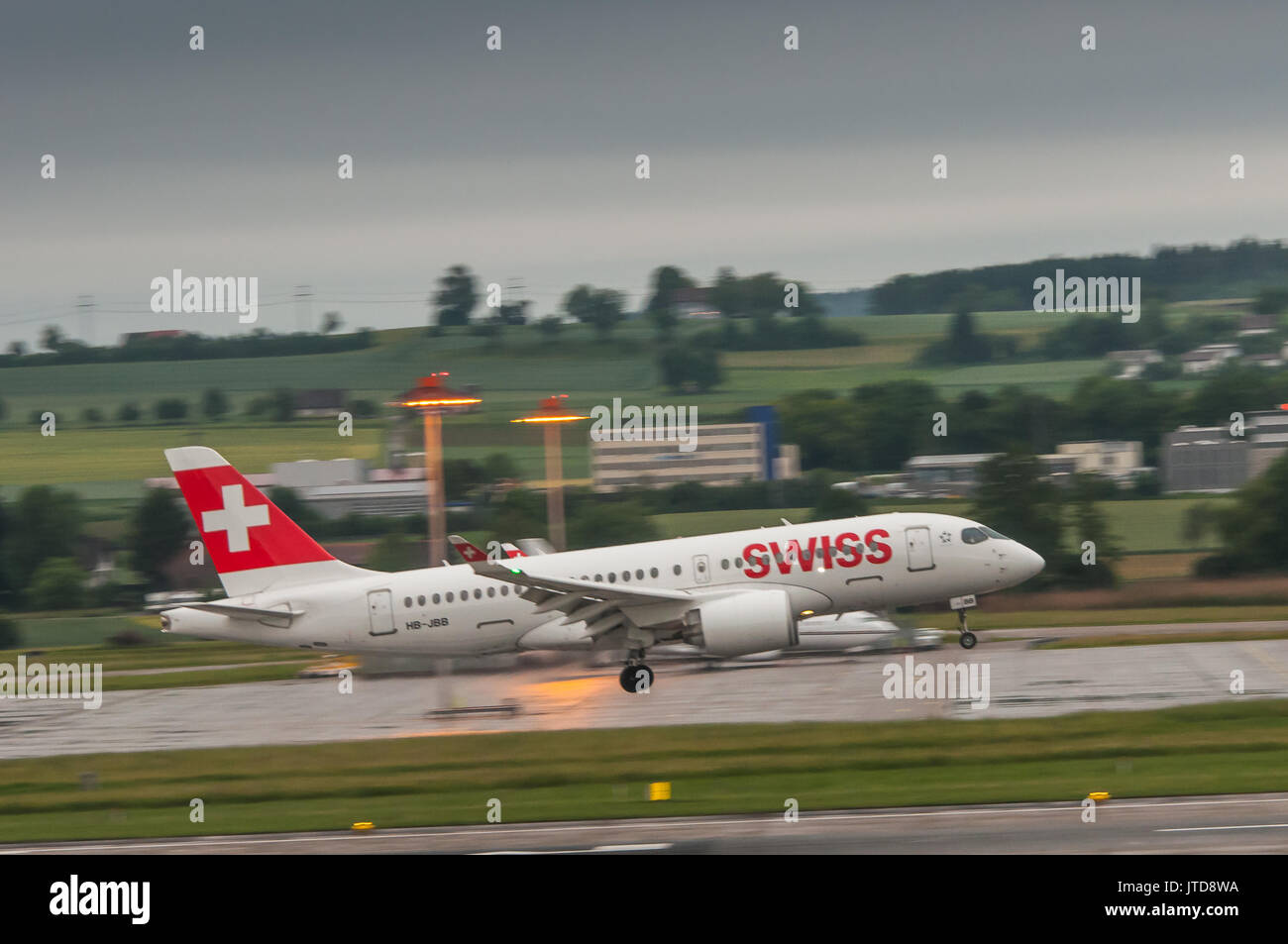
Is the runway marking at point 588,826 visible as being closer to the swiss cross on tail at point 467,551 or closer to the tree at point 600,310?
the swiss cross on tail at point 467,551

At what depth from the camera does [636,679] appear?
99.3ft

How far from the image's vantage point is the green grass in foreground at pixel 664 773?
830 inches

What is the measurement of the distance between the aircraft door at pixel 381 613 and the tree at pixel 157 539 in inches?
1589

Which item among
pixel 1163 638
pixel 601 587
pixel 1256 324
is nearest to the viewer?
pixel 601 587

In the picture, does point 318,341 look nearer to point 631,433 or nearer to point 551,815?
point 631,433

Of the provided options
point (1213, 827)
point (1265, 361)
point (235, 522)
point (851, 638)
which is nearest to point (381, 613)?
point (235, 522)

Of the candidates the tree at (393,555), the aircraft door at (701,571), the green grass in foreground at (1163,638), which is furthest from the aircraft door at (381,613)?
the tree at (393,555)

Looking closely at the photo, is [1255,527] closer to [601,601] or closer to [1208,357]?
[601,601]

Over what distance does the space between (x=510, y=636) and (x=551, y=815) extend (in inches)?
387

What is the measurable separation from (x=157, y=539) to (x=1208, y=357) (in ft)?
204

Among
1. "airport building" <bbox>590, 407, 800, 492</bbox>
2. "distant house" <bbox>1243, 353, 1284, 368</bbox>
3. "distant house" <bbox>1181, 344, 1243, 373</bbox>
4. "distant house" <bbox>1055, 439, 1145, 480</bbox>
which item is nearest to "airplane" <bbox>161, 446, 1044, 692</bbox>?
"airport building" <bbox>590, 407, 800, 492</bbox>

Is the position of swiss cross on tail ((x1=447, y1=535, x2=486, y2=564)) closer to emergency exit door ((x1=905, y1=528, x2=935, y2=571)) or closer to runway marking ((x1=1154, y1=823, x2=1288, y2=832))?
emergency exit door ((x1=905, y1=528, x2=935, y2=571))

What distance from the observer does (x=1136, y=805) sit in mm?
19094

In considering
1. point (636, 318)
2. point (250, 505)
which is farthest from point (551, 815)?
point (636, 318)
